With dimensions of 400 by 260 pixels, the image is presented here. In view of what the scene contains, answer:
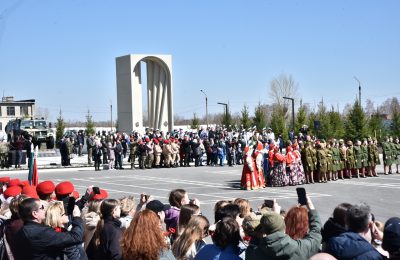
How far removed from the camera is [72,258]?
20.2 feet

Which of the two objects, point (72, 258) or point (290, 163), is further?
point (290, 163)

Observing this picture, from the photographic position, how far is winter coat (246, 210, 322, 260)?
17.0ft

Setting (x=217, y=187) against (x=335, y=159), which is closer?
(x=217, y=187)

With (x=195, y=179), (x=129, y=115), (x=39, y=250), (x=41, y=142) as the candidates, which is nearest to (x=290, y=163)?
(x=195, y=179)

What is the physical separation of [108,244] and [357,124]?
40.4 metres

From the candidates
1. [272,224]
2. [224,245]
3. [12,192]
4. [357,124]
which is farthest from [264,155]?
[357,124]

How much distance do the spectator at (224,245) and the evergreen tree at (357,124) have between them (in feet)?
131

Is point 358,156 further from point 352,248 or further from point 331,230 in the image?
point 352,248

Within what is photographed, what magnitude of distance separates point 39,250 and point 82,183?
2008cm

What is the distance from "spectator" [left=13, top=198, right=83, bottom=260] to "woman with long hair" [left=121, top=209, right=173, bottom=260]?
79 cm

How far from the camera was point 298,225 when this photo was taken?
5855 mm

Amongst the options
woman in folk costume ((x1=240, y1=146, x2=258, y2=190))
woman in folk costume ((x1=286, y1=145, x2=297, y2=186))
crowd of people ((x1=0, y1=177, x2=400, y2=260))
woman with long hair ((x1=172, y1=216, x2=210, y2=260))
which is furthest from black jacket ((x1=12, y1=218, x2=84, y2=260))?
woman in folk costume ((x1=286, y1=145, x2=297, y2=186))

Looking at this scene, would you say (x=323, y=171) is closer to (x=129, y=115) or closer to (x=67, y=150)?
(x=67, y=150)

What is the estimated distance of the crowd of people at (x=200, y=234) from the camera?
5.05m
